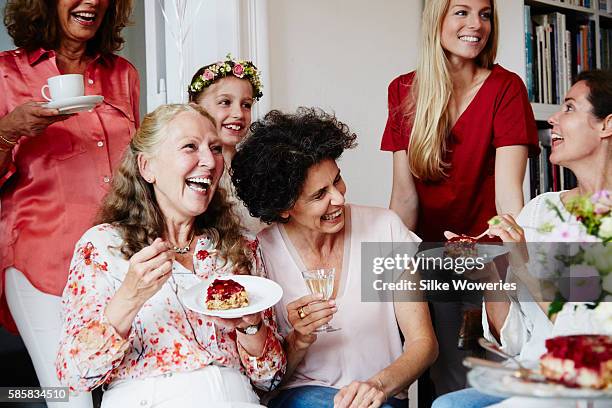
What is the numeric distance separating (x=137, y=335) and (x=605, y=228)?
1037 millimetres

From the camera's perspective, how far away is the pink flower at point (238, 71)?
236cm

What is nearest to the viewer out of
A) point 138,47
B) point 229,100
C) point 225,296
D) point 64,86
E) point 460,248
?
point 225,296

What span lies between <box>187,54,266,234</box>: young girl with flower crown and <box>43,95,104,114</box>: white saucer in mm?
504

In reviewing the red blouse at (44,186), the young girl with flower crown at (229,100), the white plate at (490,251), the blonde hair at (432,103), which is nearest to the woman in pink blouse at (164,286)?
the red blouse at (44,186)

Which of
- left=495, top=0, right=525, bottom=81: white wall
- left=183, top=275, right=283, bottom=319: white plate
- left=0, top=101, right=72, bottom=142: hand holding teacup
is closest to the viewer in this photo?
left=183, top=275, right=283, bottom=319: white plate

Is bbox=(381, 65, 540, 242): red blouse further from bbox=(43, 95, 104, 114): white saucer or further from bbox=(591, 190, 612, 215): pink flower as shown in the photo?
bbox=(591, 190, 612, 215): pink flower

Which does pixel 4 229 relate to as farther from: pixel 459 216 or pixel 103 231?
pixel 459 216

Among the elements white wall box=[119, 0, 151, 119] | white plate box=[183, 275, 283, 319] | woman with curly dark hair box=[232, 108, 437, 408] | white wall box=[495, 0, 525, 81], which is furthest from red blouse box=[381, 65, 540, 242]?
white wall box=[119, 0, 151, 119]

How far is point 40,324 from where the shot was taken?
80.0 inches

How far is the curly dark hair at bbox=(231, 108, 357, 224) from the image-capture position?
6.46ft

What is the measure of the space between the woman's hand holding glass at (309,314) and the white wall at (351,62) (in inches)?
48.2

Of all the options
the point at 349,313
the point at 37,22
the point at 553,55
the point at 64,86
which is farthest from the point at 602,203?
the point at 553,55

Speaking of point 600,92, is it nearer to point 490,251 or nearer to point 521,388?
point 490,251

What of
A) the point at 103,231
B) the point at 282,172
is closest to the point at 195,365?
the point at 103,231
